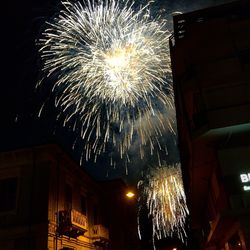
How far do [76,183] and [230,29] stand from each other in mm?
13470

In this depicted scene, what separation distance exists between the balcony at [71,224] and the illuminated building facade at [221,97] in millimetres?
7101

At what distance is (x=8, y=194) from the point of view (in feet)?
56.1

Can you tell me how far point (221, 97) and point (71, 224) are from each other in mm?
10363

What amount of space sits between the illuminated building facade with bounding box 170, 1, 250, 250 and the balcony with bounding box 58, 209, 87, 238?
7.10m

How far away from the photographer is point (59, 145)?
59.8 feet

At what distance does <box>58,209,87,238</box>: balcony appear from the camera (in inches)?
664

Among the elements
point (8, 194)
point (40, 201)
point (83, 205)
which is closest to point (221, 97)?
point (40, 201)

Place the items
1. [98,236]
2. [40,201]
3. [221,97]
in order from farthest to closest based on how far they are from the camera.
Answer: [98,236] → [40,201] → [221,97]

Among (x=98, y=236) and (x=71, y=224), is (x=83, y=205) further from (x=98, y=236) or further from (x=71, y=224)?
(x=71, y=224)

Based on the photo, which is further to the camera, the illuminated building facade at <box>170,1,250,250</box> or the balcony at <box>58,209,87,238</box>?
the balcony at <box>58,209,87,238</box>

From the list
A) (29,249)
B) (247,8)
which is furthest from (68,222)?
(247,8)

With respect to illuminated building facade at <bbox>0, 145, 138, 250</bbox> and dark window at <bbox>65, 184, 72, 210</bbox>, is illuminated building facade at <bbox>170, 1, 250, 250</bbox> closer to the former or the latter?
illuminated building facade at <bbox>0, 145, 138, 250</bbox>

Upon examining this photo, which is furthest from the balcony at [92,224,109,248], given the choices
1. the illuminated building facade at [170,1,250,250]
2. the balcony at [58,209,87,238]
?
the illuminated building facade at [170,1,250,250]

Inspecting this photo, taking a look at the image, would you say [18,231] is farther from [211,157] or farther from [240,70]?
[240,70]
